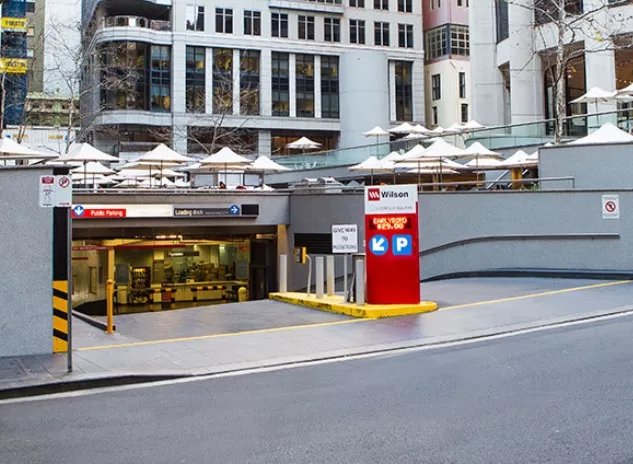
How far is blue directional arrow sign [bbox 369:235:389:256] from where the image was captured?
612 inches

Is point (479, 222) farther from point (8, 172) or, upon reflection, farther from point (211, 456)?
point (211, 456)

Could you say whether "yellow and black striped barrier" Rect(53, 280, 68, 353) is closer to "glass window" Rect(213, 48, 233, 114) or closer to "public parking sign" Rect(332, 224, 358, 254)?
"public parking sign" Rect(332, 224, 358, 254)

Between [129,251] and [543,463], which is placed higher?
[129,251]

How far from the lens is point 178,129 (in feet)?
205

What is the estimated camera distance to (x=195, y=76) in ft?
217

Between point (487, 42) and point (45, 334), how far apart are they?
43344 millimetres

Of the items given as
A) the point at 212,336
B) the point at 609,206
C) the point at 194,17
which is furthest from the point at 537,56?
the point at 212,336

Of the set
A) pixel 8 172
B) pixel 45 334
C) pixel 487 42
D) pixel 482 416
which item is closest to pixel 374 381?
pixel 482 416

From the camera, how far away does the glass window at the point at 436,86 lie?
258ft

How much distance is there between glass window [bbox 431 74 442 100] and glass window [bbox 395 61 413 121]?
4.36m

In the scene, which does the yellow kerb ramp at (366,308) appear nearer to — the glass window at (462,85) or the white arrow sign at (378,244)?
the white arrow sign at (378,244)

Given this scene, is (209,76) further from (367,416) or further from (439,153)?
(367,416)

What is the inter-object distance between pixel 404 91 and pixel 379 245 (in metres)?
62.2

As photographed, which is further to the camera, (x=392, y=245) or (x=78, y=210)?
(x=78, y=210)
